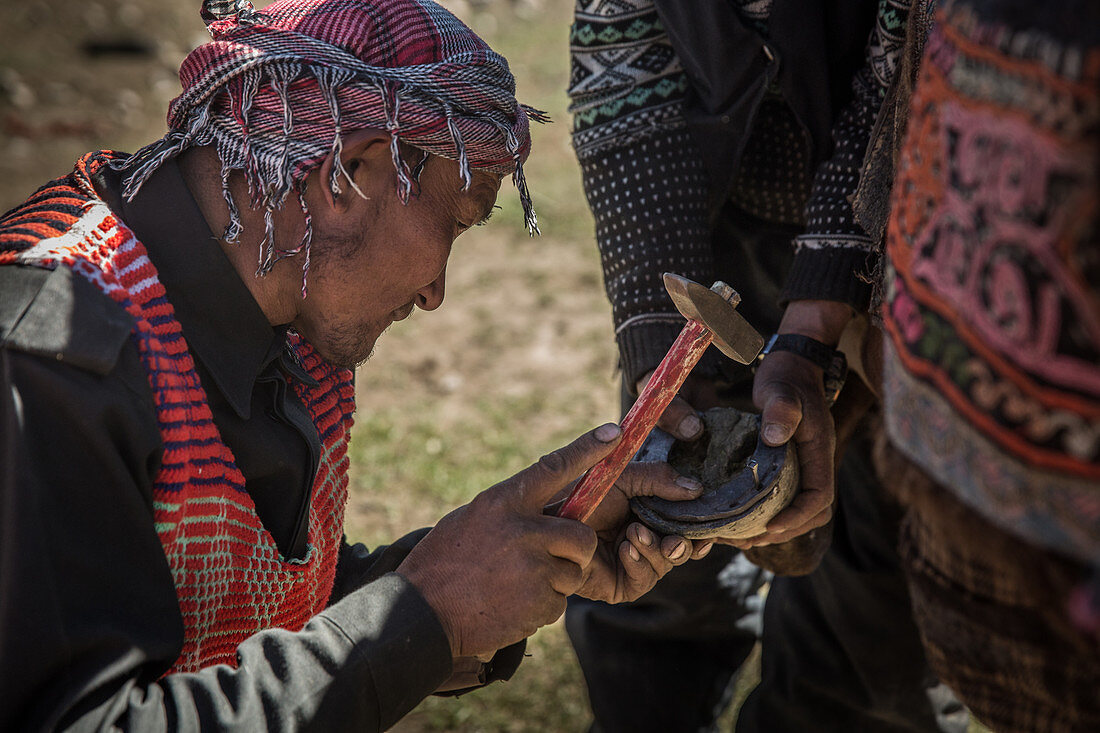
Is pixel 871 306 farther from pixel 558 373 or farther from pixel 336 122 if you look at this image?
pixel 558 373

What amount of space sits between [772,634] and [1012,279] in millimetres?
2311

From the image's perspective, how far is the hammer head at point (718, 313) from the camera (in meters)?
2.02

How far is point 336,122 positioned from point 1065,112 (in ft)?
4.49

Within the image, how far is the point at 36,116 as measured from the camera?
8906 mm

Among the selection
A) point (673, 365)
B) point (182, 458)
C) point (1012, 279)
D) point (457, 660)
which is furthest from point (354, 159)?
point (1012, 279)

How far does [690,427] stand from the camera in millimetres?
2383

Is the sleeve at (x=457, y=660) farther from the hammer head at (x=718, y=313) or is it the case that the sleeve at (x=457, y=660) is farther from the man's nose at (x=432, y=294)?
the hammer head at (x=718, y=313)

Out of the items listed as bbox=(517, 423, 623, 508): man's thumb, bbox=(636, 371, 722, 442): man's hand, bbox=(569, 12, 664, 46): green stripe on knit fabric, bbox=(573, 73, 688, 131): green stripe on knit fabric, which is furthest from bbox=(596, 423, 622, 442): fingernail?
bbox=(569, 12, 664, 46): green stripe on knit fabric

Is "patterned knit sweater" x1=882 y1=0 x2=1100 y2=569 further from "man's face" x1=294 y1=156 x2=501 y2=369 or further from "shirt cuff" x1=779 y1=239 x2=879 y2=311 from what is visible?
"man's face" x1=294 y1=156 x2=501 y2=369

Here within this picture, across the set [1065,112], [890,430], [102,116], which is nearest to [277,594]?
[890,430]

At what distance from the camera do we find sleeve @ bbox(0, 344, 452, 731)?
1.47 m

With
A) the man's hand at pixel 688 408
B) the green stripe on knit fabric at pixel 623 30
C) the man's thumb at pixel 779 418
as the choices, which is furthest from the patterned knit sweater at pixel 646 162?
the man's thumb at pixel 779 418

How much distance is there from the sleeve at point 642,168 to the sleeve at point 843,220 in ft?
1.02

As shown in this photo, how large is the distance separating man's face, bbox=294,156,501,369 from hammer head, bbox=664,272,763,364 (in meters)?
0.54
